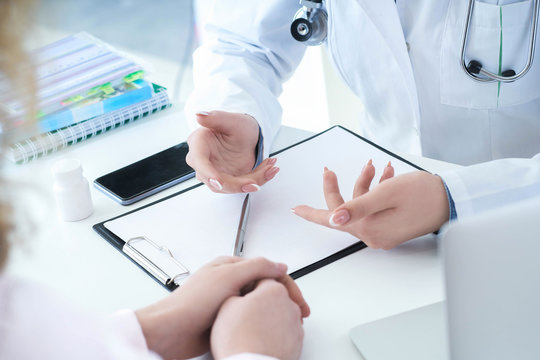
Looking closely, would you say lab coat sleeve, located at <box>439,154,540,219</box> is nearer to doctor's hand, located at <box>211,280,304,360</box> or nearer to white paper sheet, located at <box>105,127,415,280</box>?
white paper sheet, located at <box>105,127,415,280</box>

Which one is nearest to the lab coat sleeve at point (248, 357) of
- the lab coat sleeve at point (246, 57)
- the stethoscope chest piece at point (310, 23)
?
the lab coat sleeve at point (246, 57)

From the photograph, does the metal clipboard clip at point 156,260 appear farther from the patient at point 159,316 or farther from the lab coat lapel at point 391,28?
the lab coat lapel at point 391,28

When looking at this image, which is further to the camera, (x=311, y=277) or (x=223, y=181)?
(x=223, y=181)

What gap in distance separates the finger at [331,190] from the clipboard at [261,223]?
40 mm

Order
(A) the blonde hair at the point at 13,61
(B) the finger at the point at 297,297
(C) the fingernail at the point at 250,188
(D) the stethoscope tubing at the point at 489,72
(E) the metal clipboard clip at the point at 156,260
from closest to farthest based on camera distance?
(A) the blonde hair at the point at 13,61 → (B) the finger at the point at 297,297 → (E) the metal clipboard clip at the point at 156,260 → (C) the fingernail at the point at 250,188 → (D) the stethoscope tubing at the point at 489,72

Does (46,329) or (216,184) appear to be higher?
(46,329)

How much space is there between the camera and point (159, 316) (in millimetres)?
673

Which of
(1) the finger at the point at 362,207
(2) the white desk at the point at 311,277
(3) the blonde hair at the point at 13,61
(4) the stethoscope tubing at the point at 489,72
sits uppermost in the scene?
(3) the blonde hair at the point at 13,61

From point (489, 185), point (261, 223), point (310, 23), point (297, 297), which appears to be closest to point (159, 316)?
point (297, 297)

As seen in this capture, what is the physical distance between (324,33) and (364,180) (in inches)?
17.5

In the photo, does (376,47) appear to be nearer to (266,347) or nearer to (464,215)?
(464,215)

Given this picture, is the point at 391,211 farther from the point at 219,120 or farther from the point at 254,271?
the point at 219,120

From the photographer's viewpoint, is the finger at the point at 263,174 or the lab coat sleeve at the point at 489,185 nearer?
the lab coat sleeve at the point at 489,185

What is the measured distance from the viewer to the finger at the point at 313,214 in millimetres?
842
